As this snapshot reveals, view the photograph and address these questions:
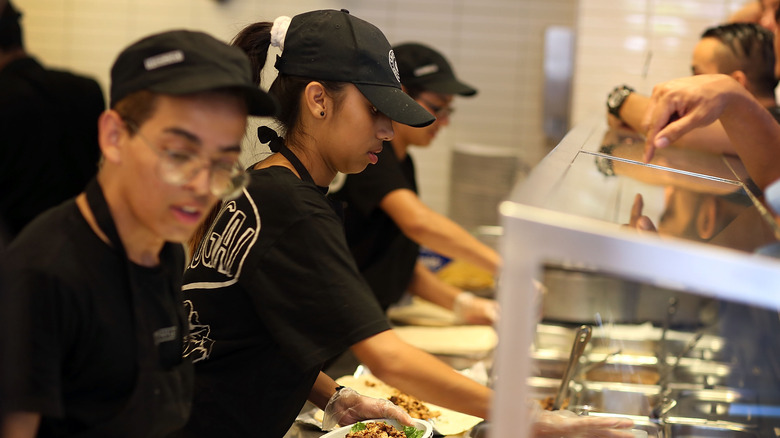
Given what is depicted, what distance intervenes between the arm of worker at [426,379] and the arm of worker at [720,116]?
2.08ft

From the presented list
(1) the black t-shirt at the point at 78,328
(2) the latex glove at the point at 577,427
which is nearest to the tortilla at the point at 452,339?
(2) the latex glove at the point at 577,427

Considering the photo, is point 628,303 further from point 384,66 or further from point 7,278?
point 7,278

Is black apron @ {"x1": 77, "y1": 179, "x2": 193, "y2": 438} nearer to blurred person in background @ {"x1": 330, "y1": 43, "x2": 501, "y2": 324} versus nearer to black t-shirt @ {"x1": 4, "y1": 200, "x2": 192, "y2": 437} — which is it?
black t-shirt @ {"x1": 4, "y1": 200, "x2": 192, "y2": 437}

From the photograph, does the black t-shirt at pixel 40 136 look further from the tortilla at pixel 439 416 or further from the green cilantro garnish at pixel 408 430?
the green cilantro garnish at pixel 408 430

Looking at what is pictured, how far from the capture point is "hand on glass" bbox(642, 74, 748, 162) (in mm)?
1591

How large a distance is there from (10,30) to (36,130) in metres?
0.41

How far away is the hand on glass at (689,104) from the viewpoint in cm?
159

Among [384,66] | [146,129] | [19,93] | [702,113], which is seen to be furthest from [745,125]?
[19,93]

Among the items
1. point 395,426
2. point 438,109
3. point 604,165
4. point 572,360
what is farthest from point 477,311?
point 438,109

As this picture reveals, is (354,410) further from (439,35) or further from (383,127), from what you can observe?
(439,35)

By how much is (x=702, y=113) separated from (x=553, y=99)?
286 centimetres

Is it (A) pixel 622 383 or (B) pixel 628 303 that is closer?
(A) pixel 622 383

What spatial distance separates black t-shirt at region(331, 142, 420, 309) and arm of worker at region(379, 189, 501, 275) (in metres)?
0.04

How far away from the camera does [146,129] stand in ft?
3.50
